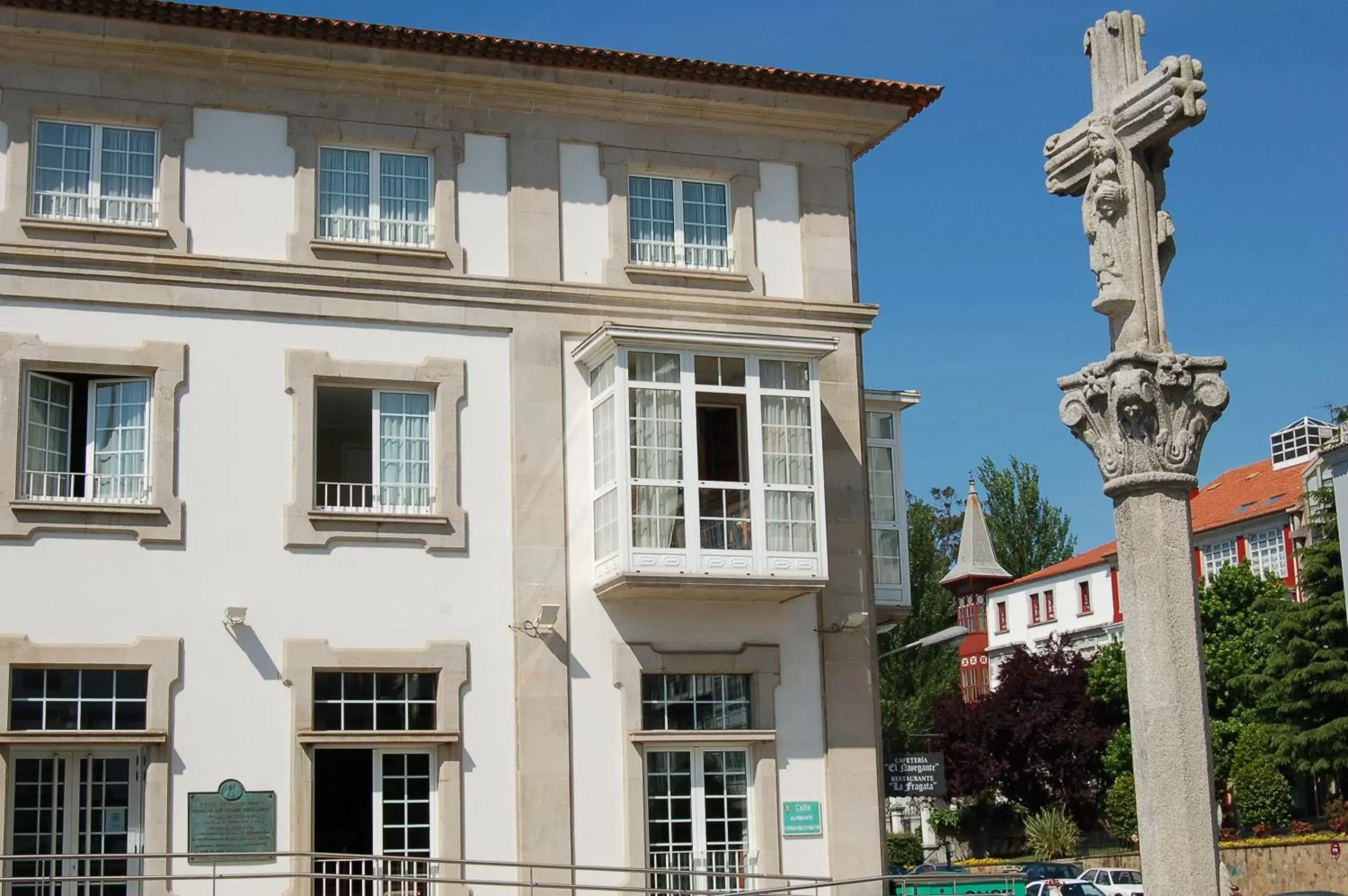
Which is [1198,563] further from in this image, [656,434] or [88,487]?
[88,487]

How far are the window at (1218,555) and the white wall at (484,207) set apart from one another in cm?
4635

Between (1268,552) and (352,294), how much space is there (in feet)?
157

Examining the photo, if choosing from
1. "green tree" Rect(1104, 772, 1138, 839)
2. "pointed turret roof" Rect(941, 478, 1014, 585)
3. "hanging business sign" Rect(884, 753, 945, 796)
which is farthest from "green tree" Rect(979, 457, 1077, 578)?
"hanging business sign" Rect(884, 753, 945, 796)

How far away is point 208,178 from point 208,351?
2062 mm

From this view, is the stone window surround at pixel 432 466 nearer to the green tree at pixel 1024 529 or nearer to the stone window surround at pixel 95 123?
the stone window surround at pixel 95 123

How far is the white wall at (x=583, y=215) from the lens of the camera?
71.3 feet

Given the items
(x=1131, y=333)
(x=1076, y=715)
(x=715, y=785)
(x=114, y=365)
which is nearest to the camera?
(x=1131, y=333)

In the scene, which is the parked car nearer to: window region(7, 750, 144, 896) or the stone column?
window region(7, 750, 144, 896)

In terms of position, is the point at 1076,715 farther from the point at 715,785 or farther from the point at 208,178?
the point at 208,178

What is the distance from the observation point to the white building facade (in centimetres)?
1922

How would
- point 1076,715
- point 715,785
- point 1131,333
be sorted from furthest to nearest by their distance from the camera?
point 1076,715 → point 715,785 → point 1131,333

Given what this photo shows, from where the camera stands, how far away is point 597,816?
20.4 meters

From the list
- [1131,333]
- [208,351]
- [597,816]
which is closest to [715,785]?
[597,816]

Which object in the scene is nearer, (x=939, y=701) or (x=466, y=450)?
(x=466, y=450)
